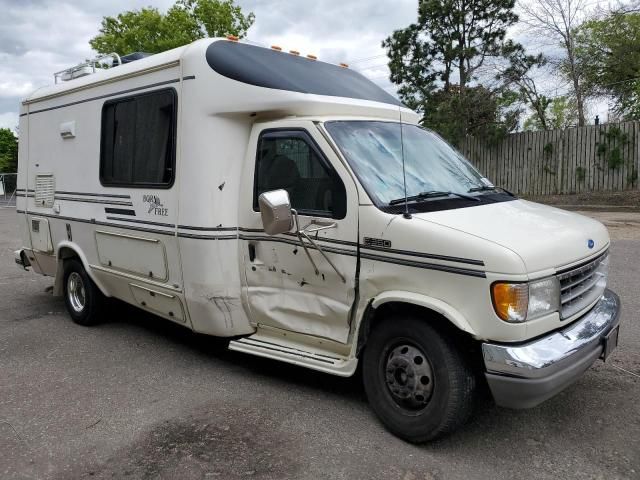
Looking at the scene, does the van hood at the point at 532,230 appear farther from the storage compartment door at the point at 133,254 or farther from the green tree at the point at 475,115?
the green tree at the point at 475,115

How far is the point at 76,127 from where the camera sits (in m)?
5.95

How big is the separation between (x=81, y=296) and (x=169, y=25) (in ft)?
78.3

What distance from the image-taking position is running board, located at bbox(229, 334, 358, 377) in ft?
12.5

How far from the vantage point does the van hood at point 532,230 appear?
315 centimetres

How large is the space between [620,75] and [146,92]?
20.9 meters

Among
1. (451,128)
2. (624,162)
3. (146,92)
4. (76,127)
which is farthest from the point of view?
(451,128)

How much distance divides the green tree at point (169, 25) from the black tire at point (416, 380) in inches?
1031

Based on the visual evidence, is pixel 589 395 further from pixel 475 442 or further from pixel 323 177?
pixel 323 177

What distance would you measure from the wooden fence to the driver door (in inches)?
569

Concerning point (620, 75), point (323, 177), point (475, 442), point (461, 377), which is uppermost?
point (620, 75)

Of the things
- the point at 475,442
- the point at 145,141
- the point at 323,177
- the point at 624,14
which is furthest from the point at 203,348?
the point at 624,14

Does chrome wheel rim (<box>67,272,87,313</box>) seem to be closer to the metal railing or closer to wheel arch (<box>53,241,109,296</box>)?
wheel arch (<box>53,241,109,296</box>)

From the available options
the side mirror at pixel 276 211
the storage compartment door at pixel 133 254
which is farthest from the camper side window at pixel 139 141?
the side mirror at pixel 276 211

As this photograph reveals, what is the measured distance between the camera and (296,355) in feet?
13.5
